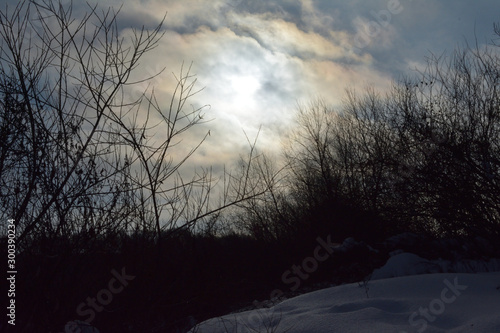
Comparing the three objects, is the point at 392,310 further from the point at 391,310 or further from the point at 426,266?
the point at 426,266

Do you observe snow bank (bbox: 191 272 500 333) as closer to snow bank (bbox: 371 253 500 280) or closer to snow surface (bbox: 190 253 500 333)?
snow surface (bbox: 190 253 500 333)

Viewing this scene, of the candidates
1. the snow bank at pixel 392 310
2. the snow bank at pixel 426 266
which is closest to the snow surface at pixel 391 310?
the snow bank at pixel 392 310

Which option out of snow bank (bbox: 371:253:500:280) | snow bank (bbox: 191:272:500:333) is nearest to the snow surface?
snow bank (bbox: 191:272:500:333)

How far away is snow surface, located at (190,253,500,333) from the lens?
3.21 m

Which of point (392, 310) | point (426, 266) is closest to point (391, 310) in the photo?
point (392, 310)

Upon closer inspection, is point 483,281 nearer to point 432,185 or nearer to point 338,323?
point 338,323

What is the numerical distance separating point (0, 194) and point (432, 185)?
23.5 feet

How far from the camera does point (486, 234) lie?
779cm

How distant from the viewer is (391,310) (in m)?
3.67

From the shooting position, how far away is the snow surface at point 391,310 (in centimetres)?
321

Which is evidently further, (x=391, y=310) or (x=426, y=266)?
(x=426, y=266)

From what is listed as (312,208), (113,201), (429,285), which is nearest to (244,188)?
(113,201)

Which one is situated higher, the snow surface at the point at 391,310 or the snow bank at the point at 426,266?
the snow bank at the point at 426,266

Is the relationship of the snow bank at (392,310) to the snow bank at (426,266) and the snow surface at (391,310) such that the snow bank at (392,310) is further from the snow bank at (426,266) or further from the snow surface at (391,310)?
the snow bank at (426,266)
